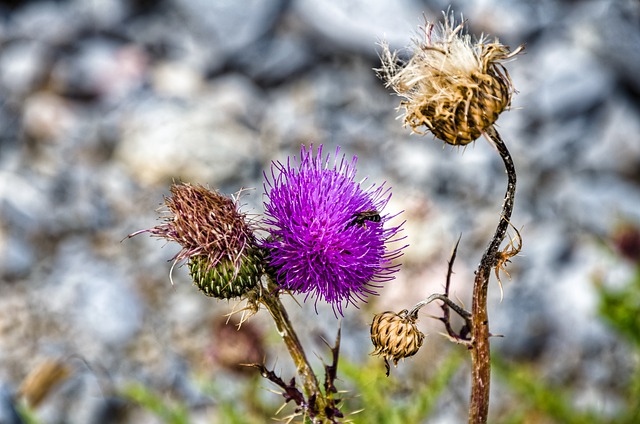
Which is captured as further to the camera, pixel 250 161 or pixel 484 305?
pixel 250 161

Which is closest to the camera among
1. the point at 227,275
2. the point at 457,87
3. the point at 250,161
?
the point at 457,87

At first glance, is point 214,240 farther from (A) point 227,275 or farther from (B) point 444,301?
(B) point 444,301

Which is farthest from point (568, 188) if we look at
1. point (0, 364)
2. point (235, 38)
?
Result: point (0, 364)

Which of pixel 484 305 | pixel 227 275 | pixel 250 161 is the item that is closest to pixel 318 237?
pixel 227 275

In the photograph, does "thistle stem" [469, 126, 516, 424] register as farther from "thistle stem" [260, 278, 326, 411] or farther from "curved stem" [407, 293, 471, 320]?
"thistle stem" [260, 278, 326, 411]

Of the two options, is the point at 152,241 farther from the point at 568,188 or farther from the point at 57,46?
the point at 568,188

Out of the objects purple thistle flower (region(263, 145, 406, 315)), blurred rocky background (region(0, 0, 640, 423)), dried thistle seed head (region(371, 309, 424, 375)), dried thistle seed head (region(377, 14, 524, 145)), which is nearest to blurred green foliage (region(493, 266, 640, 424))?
blurred rocky background (region(0, 0, 640, 423))

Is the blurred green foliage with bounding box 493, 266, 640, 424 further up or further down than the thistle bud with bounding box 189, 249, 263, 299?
further up
